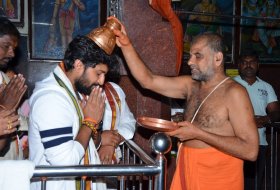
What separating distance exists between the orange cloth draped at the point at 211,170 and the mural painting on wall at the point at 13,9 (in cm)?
387

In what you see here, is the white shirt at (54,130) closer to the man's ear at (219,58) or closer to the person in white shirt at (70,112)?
the person in white shirt at (70,112)

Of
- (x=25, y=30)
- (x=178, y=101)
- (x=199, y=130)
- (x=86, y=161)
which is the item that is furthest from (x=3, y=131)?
(x=178, y=101)

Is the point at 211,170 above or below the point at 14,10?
below

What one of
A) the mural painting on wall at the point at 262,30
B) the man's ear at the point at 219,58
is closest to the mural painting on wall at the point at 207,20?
the mural painting on wall at the point at 262,30

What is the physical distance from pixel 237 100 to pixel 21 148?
1.96m

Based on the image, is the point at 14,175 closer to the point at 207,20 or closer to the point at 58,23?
the point at 58,23

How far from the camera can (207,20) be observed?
308 inches

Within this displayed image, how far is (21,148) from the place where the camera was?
12.1 ft

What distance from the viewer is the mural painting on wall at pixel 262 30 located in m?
8.09

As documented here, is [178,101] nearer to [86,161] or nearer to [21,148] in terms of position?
[21,148]

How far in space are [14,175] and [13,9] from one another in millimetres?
4572

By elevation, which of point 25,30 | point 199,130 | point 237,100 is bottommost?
point 199,130

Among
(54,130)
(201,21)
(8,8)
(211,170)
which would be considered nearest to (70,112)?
(54,130)

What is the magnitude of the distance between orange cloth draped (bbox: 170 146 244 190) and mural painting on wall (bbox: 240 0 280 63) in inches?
195
